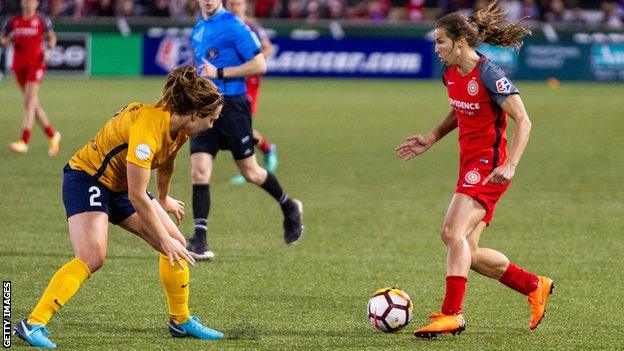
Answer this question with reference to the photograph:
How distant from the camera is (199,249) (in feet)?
29.5

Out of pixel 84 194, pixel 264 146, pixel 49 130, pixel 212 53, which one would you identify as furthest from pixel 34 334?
pixel 49 130

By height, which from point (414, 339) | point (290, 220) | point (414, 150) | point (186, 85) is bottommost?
point (290, 220)

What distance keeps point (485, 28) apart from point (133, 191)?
233 cm

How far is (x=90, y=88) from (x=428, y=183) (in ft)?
45.1

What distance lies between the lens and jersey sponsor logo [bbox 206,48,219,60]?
9.53 m

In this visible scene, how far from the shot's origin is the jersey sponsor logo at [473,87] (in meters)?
6.75

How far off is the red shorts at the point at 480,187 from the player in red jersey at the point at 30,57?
9.59 m

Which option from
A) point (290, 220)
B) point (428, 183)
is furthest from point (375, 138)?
point (290, 220)

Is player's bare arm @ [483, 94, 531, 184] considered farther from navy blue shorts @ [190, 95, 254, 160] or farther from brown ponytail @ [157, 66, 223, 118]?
navy blue shorts @ [190, 95, 254, 160]

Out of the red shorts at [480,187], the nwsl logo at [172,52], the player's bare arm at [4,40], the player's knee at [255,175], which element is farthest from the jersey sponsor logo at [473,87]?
the nwsl logo at [172,52]

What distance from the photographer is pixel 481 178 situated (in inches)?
267

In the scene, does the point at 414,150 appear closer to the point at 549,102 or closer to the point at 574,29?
the point at 549,102

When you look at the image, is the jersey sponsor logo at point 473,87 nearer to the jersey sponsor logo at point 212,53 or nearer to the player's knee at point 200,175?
the player's knee at point 200,175

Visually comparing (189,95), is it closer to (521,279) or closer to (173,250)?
(173,250)
